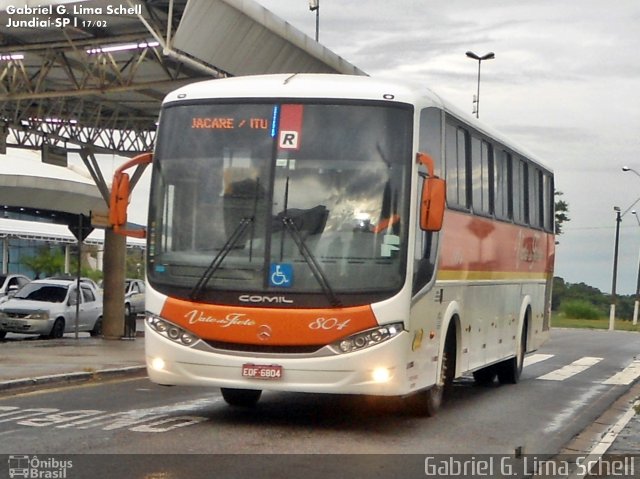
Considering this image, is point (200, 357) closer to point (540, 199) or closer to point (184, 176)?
point (184, 176)

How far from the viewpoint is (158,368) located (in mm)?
11594

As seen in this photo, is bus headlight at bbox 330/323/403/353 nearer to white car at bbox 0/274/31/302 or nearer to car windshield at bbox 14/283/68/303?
car windshield at bbox 14/283/68/303

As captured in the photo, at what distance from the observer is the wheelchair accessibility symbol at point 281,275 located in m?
11.2

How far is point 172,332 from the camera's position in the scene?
11523mm

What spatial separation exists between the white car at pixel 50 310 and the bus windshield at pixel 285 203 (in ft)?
59.1

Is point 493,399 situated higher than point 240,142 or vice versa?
point 240,142

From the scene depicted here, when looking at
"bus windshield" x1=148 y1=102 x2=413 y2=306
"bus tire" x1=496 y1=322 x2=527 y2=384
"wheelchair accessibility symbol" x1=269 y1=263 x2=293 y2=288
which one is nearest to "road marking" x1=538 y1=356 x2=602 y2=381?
"bus tire" x1=496 y1=322 x2=527 y2=384

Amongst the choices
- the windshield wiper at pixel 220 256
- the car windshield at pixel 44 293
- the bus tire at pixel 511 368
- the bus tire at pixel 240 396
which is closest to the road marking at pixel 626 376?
the bus tire at pixel 511 368

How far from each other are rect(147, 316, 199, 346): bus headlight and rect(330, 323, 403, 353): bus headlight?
54.3 inches

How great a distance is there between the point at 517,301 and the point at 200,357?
7.79 meters

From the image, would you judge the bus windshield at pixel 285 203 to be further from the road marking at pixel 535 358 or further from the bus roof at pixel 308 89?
the road marking at pixel 535 358

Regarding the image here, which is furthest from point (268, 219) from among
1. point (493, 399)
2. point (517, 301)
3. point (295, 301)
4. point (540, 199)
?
point (540, 199)

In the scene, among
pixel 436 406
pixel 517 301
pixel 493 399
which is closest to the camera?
pixel 436 406

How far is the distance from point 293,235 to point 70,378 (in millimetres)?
5952
